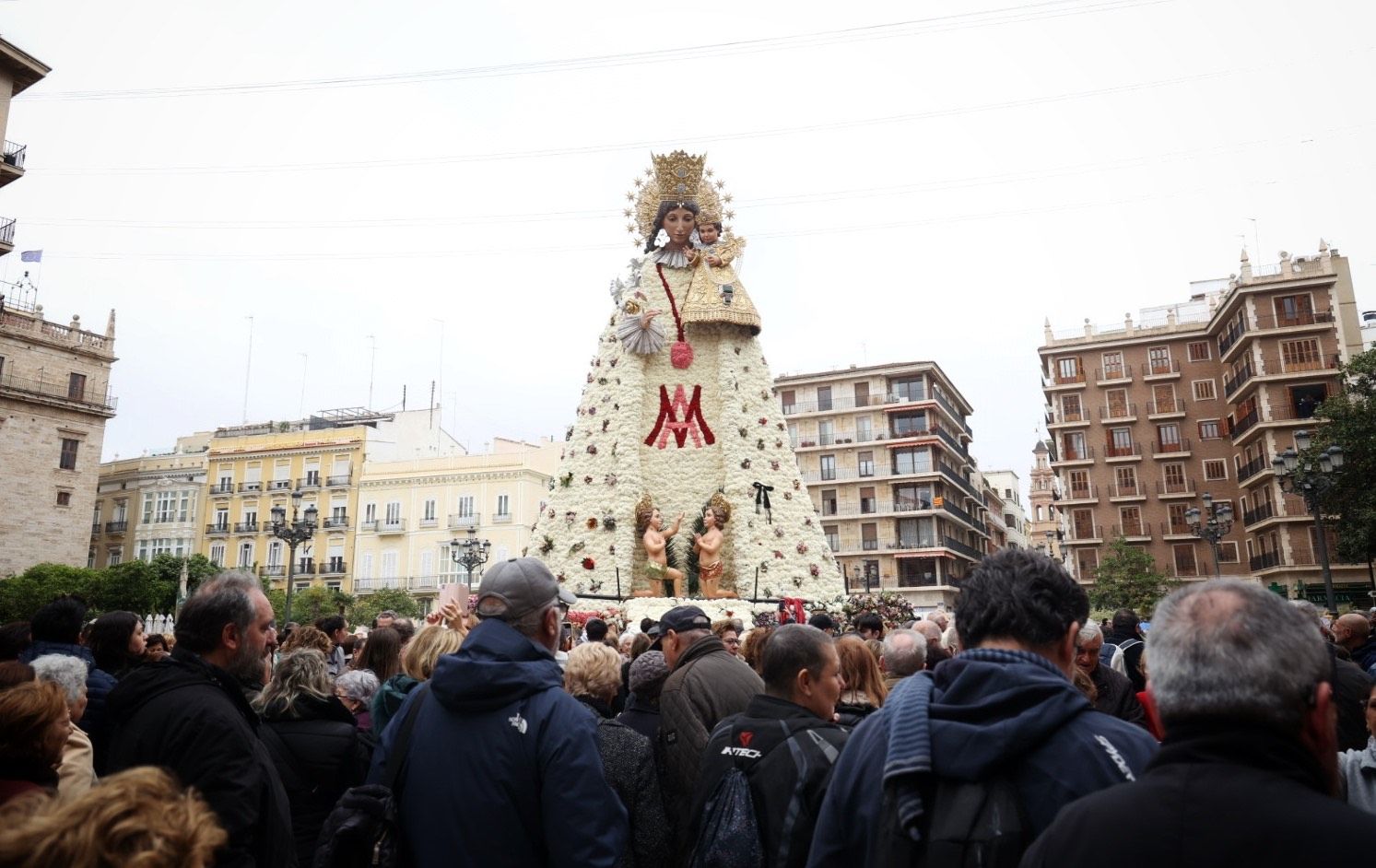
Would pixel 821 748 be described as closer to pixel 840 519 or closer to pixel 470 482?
pixel 470 482

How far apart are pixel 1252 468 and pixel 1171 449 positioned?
5315mm

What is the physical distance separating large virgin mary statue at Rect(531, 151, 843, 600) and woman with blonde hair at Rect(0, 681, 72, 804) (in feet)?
62.9

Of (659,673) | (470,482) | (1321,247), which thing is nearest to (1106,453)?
(1321,247)

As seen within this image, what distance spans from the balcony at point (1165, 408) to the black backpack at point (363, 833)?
56968mm

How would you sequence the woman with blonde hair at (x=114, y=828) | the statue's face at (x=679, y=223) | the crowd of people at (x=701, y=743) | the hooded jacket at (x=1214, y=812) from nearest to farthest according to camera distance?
the woman with blonde hair at (x=114, y=828), the hooded jacket at (x=1214, y=812), the crowd of people at (x=701, y=743), the statue's face at (x=679, y=223)

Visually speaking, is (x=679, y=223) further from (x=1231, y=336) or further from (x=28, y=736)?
(x=1231, y=336)

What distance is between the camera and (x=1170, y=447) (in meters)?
52.8

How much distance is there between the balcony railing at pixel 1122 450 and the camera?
2109 inches

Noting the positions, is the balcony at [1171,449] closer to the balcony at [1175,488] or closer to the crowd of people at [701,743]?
the balcony at [1175,488]

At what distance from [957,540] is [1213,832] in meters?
61.0

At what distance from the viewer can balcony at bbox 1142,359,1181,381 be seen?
53406 millimetres

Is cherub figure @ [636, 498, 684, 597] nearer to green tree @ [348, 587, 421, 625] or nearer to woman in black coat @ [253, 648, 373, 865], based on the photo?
woman in black coat @ [253, 648, 373, 865]

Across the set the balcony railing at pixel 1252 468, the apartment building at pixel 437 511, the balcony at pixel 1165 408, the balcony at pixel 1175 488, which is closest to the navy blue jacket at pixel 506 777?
the apartment building at pixel 437 511

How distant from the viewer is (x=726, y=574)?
78.0ft
